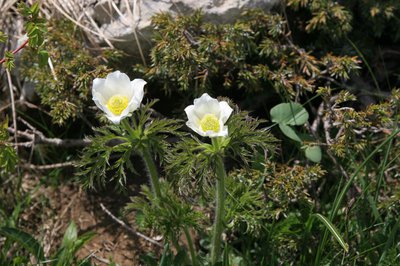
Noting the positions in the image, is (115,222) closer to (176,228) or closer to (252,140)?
(176,228)

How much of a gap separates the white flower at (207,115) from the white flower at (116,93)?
20cm

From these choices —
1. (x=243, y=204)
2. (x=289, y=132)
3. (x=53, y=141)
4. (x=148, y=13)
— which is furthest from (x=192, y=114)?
(x=53, y=141)

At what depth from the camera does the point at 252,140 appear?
2174 millimetres

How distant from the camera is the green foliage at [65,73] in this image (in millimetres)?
2871

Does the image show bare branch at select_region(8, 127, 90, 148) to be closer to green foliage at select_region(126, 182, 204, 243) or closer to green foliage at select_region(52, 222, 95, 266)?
green foliage at select_region(52, 222, 95, 266)

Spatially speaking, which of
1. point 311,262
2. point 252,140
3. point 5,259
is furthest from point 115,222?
point 252,140

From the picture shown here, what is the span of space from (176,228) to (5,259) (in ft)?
2.95

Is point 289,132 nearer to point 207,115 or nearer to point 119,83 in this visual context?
point 207,115

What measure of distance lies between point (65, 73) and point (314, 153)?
1267 millimetres

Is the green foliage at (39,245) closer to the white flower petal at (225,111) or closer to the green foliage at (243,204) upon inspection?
the green foliage at (243,204)

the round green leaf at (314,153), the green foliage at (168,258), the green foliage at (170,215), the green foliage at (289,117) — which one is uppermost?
the green foliage at (289,117)

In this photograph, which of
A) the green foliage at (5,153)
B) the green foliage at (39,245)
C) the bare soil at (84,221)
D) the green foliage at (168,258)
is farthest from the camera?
the bare soil at (84,221)

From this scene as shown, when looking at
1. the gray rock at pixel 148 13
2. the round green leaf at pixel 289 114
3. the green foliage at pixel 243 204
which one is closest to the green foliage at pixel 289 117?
the round green leaf at pixel 289 114

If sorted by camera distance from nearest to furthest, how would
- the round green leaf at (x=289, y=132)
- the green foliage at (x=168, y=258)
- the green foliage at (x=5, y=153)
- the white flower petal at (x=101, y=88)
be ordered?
the white flower petal at (x=101, y=88) → the green foliage at (x=5, y=153) → the green foliage at (x=168, y=258) → the round green leaf at (x=289, y=132)
